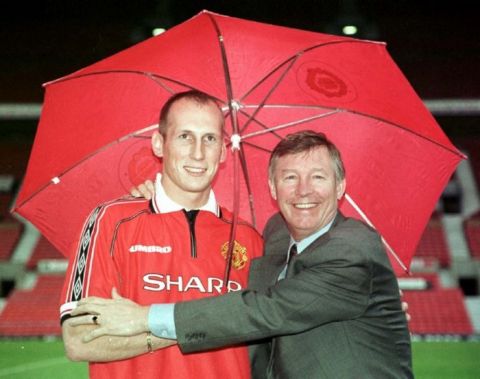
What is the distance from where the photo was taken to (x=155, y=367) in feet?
5.39

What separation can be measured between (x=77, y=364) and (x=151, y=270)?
6.90 m

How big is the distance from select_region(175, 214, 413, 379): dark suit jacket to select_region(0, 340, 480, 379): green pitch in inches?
240

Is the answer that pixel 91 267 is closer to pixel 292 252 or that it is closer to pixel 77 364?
pixel 292 252

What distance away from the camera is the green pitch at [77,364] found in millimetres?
7395

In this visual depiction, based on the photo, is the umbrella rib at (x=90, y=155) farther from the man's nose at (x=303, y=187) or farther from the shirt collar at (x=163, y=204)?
the man's nose at (x=303, y=187)

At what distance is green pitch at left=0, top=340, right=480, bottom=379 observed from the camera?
739 cm

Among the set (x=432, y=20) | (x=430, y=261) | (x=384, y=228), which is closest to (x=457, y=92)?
(x=432, y=20)

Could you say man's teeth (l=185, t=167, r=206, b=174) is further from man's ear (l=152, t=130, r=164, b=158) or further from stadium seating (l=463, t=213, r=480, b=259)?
stadium seating (l=463, t=213, r=480, b=259)

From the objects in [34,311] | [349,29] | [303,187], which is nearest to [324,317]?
[303,187]

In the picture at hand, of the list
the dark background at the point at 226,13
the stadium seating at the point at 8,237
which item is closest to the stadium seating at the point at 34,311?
the stadium seating at the point at 8,237

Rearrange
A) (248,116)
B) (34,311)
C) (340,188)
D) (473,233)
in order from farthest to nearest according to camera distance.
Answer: (473,233), (34,311), (248,116), (340,188)

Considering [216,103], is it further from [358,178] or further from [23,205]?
[23,205]

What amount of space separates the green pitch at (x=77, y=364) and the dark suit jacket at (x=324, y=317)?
6085mm

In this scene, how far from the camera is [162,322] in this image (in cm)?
152
